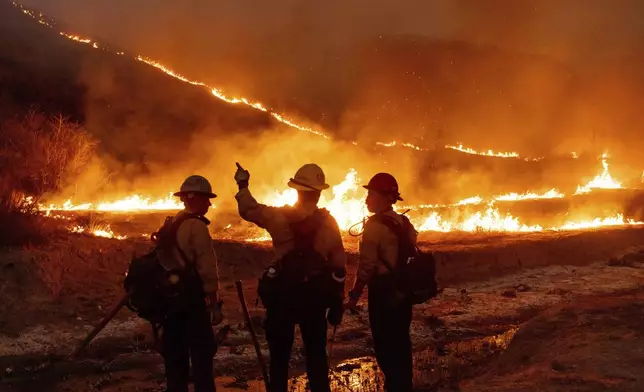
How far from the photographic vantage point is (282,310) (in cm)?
457

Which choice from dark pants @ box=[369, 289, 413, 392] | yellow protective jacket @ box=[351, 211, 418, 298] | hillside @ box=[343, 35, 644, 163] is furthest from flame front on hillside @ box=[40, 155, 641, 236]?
hillside @ box=[343, 35, 644, 163]

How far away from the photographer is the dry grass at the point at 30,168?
11.5 meters

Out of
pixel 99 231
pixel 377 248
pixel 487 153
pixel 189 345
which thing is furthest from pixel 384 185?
pixel 487 153

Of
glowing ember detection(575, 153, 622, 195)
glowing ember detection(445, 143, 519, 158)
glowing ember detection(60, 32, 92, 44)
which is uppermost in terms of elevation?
glowing ember detection(60, 32, 92, 44)

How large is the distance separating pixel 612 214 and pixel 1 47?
45186 mm

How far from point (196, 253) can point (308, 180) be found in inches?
46.2

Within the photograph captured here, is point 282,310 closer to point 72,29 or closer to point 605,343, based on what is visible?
point 605,343

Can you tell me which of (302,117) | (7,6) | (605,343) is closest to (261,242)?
(605,343)

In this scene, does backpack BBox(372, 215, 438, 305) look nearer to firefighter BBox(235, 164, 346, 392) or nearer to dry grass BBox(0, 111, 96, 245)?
firefighter BBox(235, 164, 346, 392)

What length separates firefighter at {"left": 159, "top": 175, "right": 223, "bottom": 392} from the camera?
4.62 m

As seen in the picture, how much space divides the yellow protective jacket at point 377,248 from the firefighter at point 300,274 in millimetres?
260

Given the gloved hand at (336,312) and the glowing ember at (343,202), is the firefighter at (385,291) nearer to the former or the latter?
the gloved hand at (336,312)

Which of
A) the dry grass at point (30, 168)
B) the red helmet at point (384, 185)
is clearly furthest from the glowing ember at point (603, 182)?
the red helmet at point (384, 185)

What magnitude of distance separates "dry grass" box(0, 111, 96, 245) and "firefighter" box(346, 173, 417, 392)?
929cm
